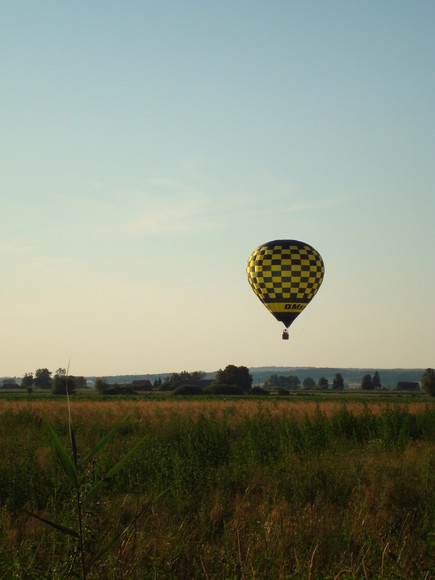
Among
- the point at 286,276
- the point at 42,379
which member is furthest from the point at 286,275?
the point at 42,379

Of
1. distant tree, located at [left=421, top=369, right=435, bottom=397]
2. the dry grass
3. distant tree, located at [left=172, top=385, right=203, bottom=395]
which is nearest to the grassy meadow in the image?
the dry grass

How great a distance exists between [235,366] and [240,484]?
116 m

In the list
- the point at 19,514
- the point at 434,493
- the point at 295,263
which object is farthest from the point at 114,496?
the point at 295,263

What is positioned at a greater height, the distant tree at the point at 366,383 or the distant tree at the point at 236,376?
the distant tree at the point at 236,376

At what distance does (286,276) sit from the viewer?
101 feet

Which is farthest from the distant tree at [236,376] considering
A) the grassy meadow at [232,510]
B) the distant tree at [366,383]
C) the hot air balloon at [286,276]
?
the grassy meadow at [232,510]

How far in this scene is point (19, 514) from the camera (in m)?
9.77

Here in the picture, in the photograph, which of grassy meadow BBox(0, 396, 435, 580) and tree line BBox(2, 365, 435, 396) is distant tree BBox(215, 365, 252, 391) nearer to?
tree line BBox(2, 365, 435, 396)

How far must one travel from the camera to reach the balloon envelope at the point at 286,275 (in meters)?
30.9

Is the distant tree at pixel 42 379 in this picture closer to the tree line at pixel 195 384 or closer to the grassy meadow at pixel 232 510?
the tree line at pixel 195 384

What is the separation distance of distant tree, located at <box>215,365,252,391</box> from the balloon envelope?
92738 mm

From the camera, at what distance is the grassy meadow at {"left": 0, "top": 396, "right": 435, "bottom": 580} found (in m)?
5.57

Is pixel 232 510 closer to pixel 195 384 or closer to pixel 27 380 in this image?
pixel 195 384

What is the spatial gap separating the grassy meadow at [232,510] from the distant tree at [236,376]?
4199 inches
